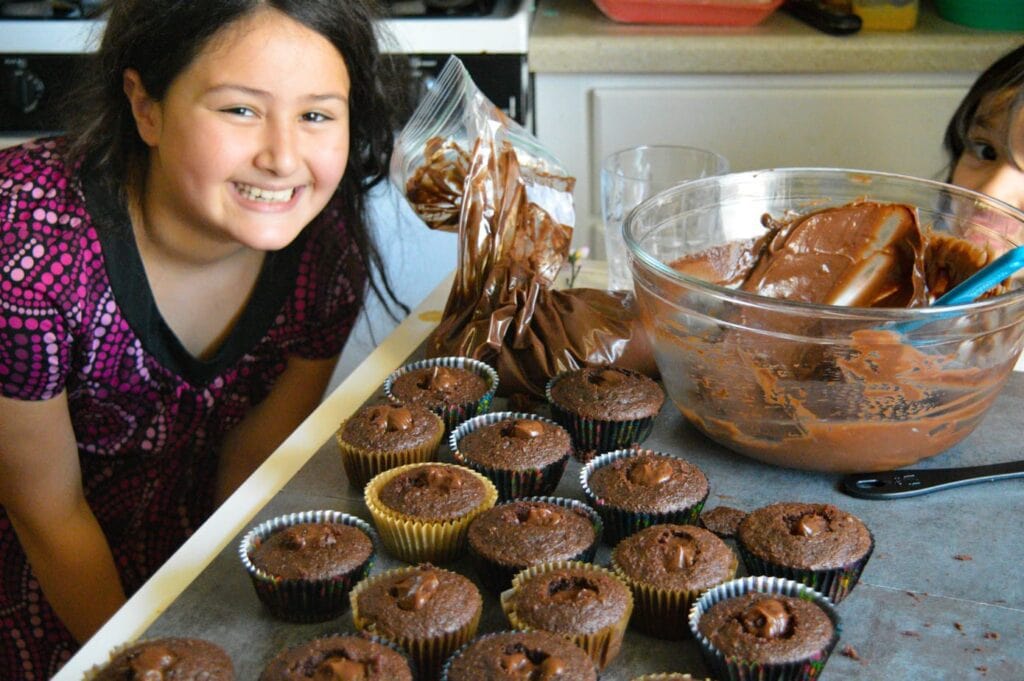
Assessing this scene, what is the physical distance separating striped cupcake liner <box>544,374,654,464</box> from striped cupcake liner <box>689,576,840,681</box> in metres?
0.30

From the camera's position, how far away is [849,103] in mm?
2559

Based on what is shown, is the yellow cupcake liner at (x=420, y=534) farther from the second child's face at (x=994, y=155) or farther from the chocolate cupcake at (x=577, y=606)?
the second child's face at (x=994, y=155)

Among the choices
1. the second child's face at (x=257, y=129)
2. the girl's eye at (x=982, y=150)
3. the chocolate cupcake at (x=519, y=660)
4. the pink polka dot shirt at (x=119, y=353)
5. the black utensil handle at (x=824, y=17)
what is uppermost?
the second child's face at (x=257, y=129)

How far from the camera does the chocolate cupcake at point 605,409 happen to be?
1329mm

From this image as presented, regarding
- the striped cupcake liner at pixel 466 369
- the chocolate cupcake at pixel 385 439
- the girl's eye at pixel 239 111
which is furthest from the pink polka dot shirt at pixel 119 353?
the chocolate cupcake at pixel 385 439

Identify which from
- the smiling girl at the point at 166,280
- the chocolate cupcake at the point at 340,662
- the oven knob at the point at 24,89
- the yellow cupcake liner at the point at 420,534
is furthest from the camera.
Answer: the oven knob at the point at 24,89

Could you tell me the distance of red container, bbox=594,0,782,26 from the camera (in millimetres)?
2570

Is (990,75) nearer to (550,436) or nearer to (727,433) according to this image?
(727,433)

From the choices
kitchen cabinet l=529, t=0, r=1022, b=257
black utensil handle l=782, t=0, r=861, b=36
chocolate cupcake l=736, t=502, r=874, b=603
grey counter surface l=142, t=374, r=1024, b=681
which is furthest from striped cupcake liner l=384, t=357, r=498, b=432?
black utensil handle l=782, t=0, r=861, b=36

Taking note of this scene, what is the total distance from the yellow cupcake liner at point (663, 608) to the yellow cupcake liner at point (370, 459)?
1.07ft

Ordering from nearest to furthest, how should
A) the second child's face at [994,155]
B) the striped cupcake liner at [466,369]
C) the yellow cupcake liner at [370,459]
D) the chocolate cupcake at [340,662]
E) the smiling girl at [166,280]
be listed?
1. the chocolate cupcake at [340,662]
2. the yellow cupcake liner at [370,459]
3. the striped cupcake liner at [466,369]
4. the smiling girl at [166,280]
5. the second child's face at [994,155]

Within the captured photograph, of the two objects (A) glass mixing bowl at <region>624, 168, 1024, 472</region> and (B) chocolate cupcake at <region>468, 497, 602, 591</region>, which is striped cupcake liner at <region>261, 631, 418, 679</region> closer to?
(B) chocolate cupcake at <region>468, 497, 602, 591</region>

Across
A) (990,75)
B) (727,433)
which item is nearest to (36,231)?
(727,433)

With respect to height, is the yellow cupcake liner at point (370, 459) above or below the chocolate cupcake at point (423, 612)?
below
